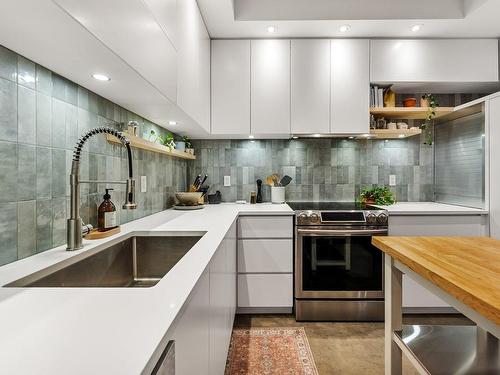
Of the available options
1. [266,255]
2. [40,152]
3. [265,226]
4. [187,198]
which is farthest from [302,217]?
[40,152]

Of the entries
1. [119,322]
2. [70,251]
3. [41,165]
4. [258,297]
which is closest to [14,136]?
[41,165]

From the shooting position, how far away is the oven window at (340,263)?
238cm

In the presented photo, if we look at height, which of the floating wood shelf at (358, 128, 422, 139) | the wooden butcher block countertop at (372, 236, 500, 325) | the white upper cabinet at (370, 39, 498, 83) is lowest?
the wooden butcher block countertop at (372, 236, 500, 325)

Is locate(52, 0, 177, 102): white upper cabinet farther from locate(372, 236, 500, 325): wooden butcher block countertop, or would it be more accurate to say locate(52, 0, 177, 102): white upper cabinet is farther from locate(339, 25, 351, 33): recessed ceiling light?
locate(339, 25, 351, 33): recessed ceiling light

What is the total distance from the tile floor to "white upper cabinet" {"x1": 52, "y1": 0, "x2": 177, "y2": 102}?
1811 mm

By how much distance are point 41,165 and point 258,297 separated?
1.83m

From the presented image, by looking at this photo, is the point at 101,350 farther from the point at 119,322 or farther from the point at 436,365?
the point at 436,365

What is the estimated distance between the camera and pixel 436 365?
115 centimetres

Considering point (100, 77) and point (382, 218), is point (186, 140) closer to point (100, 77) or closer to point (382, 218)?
point (100, 77)

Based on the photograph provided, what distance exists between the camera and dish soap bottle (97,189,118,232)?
143cm

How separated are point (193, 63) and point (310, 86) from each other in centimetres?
116

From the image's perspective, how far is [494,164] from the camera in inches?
90.9

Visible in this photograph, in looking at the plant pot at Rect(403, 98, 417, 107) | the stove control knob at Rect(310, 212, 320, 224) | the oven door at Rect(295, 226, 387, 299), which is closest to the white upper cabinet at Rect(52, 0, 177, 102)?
the stove control knob at Rect(310, 212, 320, 224)

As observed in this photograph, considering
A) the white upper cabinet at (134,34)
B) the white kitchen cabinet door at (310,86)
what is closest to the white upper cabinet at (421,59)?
the white kitchen cabinet door at (310,86)
